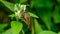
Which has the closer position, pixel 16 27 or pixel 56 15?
pixel 16 27

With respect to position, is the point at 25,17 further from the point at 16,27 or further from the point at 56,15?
the point at 56,15

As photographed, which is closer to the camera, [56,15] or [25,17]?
[25,17]

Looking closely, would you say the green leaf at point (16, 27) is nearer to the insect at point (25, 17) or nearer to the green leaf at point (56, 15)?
the insect at point (25, 17)

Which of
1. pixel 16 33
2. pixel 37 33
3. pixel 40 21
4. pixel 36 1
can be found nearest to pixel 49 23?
pixel 40 21

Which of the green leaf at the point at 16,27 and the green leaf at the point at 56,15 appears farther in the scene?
the green leaf at the point at 56,15

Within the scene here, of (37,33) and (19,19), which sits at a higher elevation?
(19,19)

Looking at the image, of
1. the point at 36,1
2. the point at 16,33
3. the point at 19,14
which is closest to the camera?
the point at 16,33

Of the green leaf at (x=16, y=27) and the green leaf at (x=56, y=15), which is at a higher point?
the green leaf at (x=56, y=15)

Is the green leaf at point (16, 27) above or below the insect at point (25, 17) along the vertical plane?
below

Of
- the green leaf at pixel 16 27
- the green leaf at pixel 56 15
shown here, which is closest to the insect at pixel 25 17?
the green leaf at pixel 16 27

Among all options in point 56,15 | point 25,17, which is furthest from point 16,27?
point 56,15

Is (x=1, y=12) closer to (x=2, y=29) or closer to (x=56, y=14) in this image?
(x=2, y=29)
